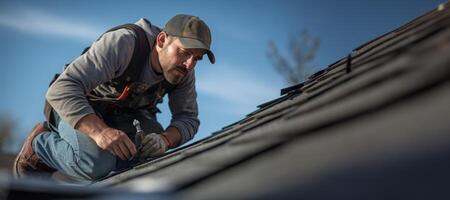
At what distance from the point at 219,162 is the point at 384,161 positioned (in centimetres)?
43

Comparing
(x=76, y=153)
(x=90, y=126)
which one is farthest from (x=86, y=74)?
(x=76, y=153)

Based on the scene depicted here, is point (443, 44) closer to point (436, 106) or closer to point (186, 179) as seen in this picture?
point (436, 106)

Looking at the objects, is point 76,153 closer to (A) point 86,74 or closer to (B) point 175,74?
(A) point 86,74

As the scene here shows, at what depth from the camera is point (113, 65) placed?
316 cm

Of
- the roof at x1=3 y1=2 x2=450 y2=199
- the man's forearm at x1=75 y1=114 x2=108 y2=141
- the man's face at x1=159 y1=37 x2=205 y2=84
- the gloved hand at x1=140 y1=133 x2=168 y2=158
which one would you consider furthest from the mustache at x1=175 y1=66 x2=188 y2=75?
the roof at x1=3 y1=2 x2=450 y2=199

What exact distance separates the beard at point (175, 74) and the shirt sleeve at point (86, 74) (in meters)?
0.34

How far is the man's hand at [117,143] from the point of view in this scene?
2912mm

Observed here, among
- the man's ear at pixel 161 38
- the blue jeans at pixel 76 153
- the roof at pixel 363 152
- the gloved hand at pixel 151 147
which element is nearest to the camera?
the roof at pixel 363 152

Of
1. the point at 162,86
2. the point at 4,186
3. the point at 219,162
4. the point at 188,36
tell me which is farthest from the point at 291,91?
the point at 4,186

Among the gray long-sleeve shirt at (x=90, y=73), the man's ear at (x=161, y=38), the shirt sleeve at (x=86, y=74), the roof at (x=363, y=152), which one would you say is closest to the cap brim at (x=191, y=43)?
the man's ear at (x=161, y=38)

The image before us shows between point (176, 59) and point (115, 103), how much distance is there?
57 cm

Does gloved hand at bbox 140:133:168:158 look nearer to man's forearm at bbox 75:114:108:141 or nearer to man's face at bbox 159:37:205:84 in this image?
man's forearm at bbox 75:114:108:141

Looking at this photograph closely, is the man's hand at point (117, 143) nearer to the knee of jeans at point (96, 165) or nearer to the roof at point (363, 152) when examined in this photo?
the knee of jeans at point (96, 165)

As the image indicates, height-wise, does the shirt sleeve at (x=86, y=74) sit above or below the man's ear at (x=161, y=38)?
below
